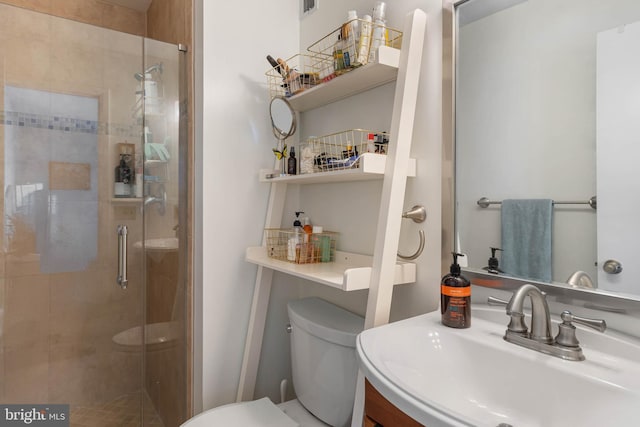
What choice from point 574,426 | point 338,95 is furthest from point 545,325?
point 338,95

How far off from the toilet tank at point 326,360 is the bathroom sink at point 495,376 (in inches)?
12.9

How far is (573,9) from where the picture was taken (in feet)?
2.77

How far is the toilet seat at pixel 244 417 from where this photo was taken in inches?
47.9

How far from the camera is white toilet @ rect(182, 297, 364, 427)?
46.3 inches

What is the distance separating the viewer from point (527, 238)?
36.0 inches

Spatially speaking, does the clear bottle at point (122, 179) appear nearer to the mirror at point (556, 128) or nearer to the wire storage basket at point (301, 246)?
the wire storage basket at point (301, 246)

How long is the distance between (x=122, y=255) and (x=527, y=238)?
1595 mm

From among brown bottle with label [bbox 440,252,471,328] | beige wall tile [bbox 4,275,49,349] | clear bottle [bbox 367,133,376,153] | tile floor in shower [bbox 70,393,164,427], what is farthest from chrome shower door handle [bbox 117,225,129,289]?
brown bottle with label [bbox 440,252,471,328]

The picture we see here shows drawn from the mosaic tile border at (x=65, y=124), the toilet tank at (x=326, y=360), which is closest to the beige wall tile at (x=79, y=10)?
the mosaic tile border at (x=65, y=124)

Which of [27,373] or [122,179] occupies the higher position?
[122,179]

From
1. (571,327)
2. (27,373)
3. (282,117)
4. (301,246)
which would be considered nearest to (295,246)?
(301,246)

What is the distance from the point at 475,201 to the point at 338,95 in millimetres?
703

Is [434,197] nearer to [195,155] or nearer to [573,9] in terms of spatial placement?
[573,9]

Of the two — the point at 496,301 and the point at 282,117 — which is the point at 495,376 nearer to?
the point at 496,301
